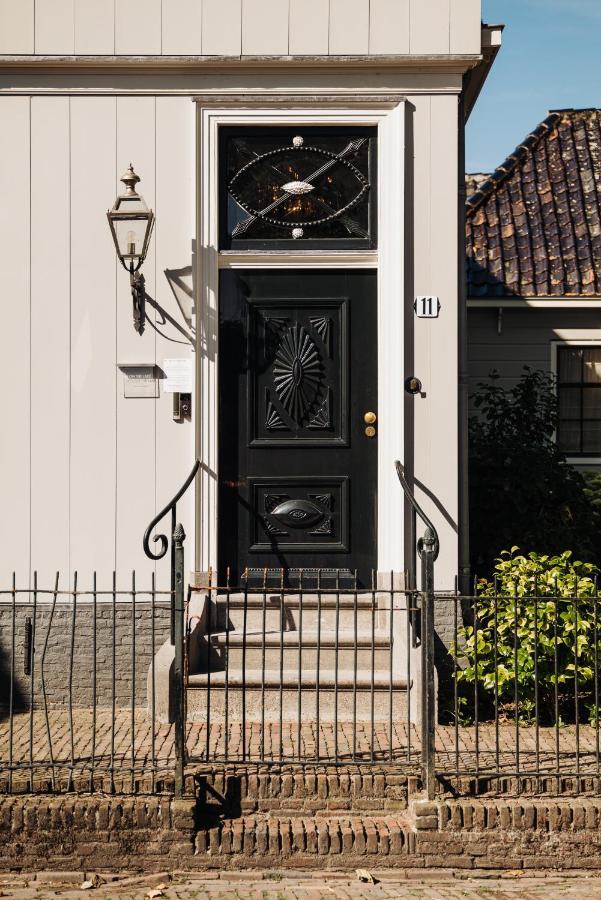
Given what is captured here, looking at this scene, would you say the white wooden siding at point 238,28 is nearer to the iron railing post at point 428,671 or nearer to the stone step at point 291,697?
the iron railing post at point 428,671

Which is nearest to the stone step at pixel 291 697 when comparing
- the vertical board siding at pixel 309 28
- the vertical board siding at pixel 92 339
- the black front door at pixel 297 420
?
the black front door at pixel 297 420

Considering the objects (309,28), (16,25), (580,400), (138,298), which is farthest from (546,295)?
(16,25)

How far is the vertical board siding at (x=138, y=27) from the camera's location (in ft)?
25.0

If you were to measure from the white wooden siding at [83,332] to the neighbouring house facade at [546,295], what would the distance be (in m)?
5.08

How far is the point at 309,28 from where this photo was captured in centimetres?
762

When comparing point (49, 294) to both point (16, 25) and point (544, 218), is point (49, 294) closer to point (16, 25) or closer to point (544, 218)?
point (16, 25)

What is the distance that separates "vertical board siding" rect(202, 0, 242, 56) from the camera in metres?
7.62

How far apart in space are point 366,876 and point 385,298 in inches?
161

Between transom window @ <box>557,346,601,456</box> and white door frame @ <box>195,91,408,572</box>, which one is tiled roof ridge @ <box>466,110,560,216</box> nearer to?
transom window @ <box>557,346,601,456</box>

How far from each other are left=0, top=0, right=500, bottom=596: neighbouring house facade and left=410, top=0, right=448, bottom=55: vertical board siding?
0.03ft

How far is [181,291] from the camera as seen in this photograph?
7.72m

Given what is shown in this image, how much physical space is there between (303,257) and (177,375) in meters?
1.30

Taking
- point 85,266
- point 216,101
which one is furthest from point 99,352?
point 216,101

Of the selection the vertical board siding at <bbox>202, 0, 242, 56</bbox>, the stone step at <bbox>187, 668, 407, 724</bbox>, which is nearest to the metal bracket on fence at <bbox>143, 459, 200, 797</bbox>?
the stone step at <bbox>187, 668, 407, 724</bbox>
